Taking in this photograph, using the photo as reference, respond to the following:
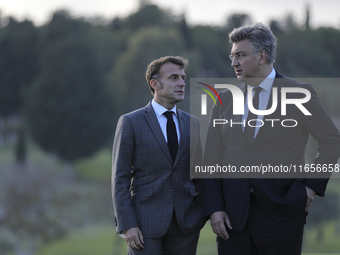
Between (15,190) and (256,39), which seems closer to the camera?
(256,39)

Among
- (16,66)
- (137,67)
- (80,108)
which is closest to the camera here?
(80,108)

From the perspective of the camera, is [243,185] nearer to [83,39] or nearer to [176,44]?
[83,39]

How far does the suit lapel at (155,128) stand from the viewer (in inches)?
130

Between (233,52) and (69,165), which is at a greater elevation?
(233,52)

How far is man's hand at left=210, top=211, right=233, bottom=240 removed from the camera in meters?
3.05

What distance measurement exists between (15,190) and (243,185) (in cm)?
2525

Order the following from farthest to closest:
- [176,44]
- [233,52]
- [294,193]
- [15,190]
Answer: [176,44] → [15,190] → [233,52] → [294,193]

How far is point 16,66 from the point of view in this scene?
36781mm

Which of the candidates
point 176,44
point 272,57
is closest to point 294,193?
point 272,57

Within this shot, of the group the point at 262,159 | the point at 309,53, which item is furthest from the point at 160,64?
the point at 309,53

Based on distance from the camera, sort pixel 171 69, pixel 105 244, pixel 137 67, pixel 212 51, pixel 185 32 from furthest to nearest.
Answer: pixel 185 32
pixel 212 51
pixel 137 67
pixel 105 244
pixel 171 69

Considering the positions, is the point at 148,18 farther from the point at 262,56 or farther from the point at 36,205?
the point at 262,56

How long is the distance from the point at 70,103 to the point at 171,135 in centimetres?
2936

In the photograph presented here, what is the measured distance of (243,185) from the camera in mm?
3043
